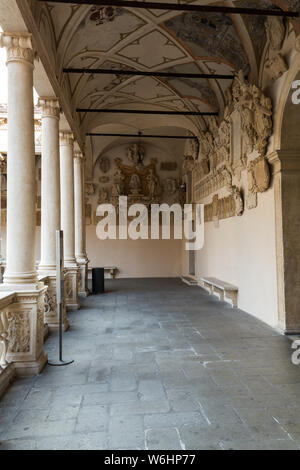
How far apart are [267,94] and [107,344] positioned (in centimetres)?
592

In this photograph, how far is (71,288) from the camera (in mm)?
9703

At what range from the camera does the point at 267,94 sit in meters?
7.45

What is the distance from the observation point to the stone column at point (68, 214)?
972 cm

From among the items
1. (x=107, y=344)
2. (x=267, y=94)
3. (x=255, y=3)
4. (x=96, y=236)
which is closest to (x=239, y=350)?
(x=107, y=344)

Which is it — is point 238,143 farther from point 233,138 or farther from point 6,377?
point 6,377

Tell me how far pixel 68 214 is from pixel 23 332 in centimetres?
546

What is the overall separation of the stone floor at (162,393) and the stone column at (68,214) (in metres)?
2.29

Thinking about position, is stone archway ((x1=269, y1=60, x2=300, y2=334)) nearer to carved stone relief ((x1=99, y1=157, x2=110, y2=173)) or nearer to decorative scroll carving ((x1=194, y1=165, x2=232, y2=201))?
decorative scroll carving ((x1=194, y1=165, x2=232, y2=201))

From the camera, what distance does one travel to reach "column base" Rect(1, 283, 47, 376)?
15.9 feet

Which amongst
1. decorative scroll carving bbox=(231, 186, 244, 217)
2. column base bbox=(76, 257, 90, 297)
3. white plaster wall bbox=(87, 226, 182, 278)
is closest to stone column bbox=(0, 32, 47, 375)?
decorative scroll carving bbox=(231, 186, 244, 217)

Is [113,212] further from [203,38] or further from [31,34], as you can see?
[31,34]

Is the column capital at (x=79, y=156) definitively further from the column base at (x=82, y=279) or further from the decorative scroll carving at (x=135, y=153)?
the decorative scroll carving at (x=135, y=153)

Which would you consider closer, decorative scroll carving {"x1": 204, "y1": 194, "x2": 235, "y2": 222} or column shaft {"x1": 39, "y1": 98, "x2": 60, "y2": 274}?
column shaft {"x1": 39, "y1": 98, "x2": 60, "y2": 274}

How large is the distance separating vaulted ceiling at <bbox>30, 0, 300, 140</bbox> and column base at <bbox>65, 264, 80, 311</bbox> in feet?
15.2
